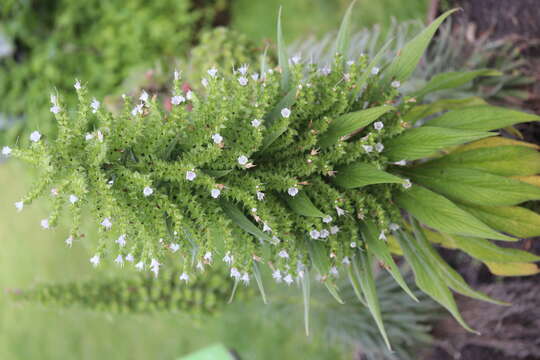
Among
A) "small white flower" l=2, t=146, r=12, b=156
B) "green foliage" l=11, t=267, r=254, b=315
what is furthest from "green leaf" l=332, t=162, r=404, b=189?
"green foliage" l=11, t=267, r=254, b=315

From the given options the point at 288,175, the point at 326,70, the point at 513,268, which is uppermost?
the point at 326,70

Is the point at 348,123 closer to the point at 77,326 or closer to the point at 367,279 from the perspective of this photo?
the point at 367,279

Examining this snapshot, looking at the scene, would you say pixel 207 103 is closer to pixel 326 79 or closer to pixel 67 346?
pixel 326 79

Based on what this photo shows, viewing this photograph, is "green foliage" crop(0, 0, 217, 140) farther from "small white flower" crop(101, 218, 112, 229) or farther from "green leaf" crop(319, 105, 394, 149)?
"small white flower" crop(101, 218, 112, 229)

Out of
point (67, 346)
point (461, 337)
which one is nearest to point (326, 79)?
point (461, 337)

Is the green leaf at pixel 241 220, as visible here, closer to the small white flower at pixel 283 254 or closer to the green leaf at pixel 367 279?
the small white flower at pixel 283 254

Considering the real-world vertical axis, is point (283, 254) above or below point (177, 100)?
below

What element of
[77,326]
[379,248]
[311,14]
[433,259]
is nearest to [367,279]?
[379,248]
